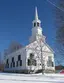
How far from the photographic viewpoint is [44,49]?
43.4 metres

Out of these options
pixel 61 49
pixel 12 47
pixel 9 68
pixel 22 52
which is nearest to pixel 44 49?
pixel 22 52

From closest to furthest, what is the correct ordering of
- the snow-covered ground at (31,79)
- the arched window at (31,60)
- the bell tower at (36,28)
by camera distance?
the snow-covered ground at (31,79), the arched window at (31,60), the bell tower at (36,28)

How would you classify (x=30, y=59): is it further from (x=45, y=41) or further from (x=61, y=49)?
(x=61, y=49)

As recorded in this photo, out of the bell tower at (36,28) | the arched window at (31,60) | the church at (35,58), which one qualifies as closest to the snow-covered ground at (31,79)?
the church at (35,58)

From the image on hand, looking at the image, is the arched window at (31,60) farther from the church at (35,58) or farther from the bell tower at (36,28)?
the bell tower at (36,28)

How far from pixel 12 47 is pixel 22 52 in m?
15.4

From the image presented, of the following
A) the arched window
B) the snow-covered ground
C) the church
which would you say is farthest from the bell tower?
the snow-covered ground

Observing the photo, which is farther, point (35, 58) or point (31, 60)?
point (35, 58)

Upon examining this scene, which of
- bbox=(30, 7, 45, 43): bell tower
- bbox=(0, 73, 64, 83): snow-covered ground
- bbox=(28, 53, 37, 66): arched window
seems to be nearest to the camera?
bbox=(0, 73, 64, 83): snow-covered ground

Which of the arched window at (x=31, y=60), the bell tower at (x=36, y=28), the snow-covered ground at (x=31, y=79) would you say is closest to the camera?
the snow-covered ground at (x=31, y=79)

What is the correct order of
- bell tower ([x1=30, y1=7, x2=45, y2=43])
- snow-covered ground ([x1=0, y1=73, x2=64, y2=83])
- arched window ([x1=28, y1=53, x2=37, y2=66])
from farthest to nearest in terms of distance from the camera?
1. bell tower ([x1=30, y1=7, x2=45, y2=43])
2. arched window ([x1=28, y1=53, x2=37, y2=66])
3. snow-covered ground ([x1=0, y1=73, x2=64, y2=83])

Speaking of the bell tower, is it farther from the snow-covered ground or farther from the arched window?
the snow-covered ground

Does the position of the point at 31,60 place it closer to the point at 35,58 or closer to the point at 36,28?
the point at 35,58

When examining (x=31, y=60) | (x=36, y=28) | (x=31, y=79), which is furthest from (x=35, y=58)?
(x=31, y=79)
